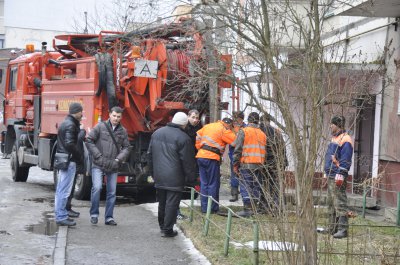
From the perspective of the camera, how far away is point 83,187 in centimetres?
1410

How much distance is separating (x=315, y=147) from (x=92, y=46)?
10.4 m

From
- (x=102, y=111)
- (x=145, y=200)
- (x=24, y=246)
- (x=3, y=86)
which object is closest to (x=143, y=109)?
(x=102, y=111)

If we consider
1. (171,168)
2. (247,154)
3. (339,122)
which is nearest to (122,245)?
(171,168)

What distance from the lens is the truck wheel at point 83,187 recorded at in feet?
46.2

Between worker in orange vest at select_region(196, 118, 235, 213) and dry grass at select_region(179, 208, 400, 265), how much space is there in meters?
1.40

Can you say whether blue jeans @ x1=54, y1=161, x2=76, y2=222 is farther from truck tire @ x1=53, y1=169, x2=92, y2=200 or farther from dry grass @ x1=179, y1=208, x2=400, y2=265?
truck tire @ x1=53, y1=169, x2=92, y2=200

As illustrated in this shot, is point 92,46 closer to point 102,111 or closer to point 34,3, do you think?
point 102,111

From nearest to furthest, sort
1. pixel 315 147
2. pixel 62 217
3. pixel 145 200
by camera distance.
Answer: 1. pixel 315 147
2. pixel 62 217
3. pixel 145 200

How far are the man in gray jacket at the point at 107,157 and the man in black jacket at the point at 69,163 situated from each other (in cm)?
24

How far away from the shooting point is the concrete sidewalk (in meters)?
8.44

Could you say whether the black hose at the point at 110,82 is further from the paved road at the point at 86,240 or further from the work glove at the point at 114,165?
the work glove at the point at 114,165

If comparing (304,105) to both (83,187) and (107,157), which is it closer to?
(107,157)

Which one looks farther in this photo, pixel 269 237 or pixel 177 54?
pixel 177 54

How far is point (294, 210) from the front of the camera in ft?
19.5
